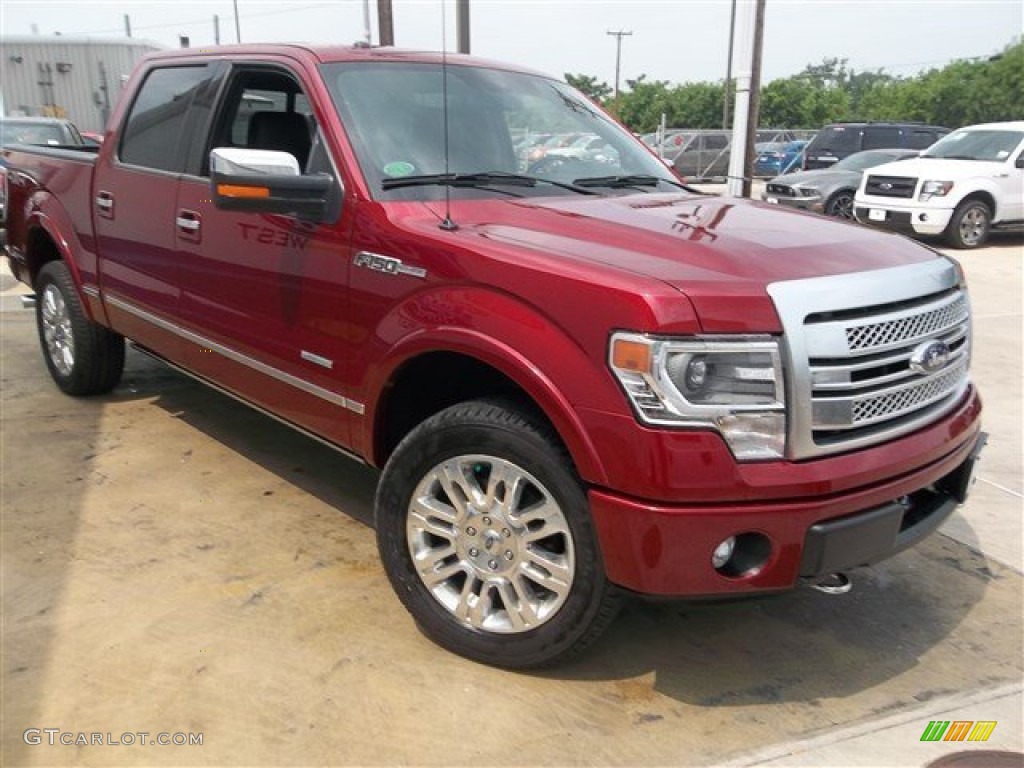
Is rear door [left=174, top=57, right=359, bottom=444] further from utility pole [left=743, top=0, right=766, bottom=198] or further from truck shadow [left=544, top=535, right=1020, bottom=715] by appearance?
utility pole [left=743, top=0, right=766, bottom=198]

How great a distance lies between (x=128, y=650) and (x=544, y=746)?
4.58 ft

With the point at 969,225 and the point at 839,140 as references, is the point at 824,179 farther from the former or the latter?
the point at 839,140

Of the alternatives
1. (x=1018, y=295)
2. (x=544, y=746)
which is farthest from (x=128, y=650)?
(x=1018, y=295)

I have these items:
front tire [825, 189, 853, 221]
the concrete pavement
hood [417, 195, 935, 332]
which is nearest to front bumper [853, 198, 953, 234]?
front tire [825, 189, 853, 221]

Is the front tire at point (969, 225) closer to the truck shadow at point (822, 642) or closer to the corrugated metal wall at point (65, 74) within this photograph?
the truck shadow at point (822, 642)

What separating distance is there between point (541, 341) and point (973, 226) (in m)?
12.6

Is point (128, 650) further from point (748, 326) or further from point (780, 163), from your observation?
point (780, 163)

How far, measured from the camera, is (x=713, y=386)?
2.31 metres

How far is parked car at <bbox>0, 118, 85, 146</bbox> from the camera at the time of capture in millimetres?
12910

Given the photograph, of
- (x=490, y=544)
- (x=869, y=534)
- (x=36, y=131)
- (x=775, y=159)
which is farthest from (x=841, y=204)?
(x=775, y=159)

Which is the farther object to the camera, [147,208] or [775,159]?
[775,159]

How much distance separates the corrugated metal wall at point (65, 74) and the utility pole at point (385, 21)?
236 inches

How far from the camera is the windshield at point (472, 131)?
10.6 ft

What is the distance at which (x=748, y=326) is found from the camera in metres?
2.29
